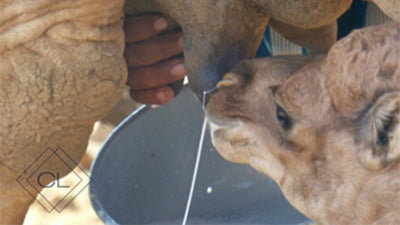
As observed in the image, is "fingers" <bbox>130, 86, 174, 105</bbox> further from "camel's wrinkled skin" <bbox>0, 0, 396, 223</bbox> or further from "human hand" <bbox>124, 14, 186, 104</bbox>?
"camel's wrinkled skin" <bbox>0, 0, 396, 223</bbox>

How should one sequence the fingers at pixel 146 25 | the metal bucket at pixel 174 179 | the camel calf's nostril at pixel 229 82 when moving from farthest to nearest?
the metal bucket at pixel 174 179, the fingers at pixel 146 25, the camel calf's nostril at pixel 229 82

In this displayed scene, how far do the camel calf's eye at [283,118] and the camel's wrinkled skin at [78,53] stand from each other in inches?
11.9

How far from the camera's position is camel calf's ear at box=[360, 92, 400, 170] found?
565mm

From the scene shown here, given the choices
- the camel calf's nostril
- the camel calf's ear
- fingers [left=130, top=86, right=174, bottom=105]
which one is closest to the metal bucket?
fingers [left=130, top=86, right=174, bottom=105]

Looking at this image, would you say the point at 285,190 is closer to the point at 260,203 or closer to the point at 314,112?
the point at 314,112

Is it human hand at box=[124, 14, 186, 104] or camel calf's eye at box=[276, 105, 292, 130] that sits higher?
camel calf's eye at box=[276, 105, 292, 130]

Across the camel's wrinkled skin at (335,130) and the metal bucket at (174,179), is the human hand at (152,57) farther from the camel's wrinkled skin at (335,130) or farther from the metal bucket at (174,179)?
the camel's wrinkled skin at (335,130)

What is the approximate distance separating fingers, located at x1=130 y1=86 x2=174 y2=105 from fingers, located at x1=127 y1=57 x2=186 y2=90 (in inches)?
0.7

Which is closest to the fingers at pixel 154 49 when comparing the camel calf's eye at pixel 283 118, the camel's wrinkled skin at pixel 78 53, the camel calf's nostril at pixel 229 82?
the camel's wrinkled skin at pixel 78 53

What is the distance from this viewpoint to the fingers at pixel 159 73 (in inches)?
57.0

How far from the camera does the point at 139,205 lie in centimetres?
166

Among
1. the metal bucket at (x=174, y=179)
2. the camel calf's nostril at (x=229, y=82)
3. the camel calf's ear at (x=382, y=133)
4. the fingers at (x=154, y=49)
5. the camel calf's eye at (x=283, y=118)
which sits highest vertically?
the camel calf's ear at (x=382, y=133)

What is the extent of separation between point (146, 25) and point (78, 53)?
0.33 m

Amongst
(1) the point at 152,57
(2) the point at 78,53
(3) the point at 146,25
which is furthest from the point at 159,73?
(2) the point at 78,53
